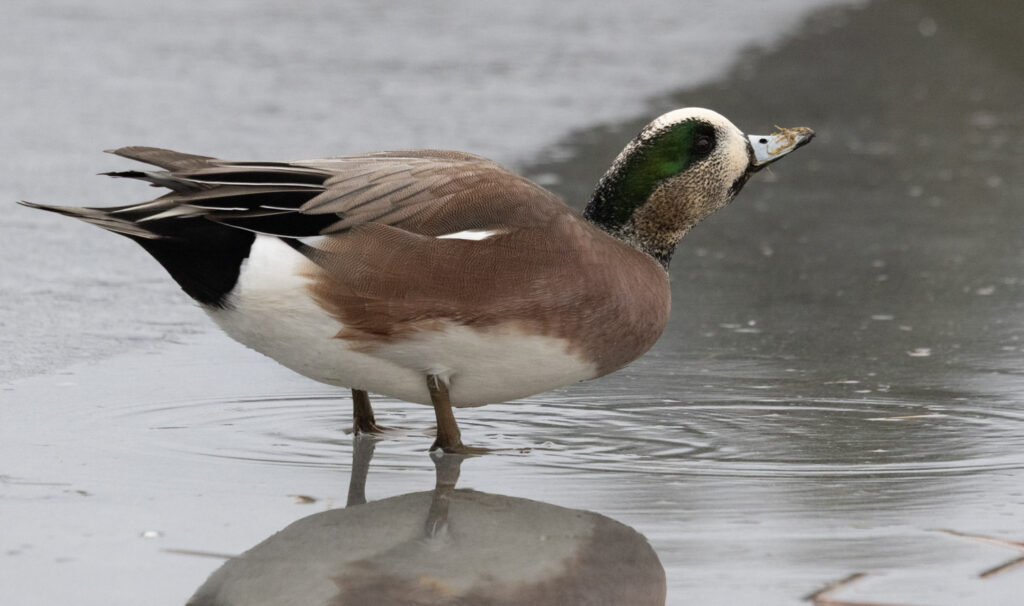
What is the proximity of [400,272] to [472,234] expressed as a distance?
21 cm

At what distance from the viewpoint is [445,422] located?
3906 mm

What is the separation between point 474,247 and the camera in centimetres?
383

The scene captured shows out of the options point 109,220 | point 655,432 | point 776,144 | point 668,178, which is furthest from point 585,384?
point 109,220

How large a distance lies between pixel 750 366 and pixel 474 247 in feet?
4.63

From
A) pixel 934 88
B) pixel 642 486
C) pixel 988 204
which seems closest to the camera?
pixel 642 486

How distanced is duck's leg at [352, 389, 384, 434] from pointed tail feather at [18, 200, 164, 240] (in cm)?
69

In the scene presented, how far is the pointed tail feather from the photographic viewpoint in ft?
12.2

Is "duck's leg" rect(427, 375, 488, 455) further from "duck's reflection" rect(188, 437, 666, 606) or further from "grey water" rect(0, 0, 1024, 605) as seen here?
"duck's reflection" rect(188, 437, 666, 606)

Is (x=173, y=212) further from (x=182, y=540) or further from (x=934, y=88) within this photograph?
(x=934, y=88)

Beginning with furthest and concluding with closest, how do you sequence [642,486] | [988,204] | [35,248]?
[988,204] < [35,248] < [642,486]

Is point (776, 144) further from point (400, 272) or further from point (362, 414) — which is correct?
point (362, 414)

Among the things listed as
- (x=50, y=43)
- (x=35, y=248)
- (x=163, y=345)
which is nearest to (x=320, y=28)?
(x=50, y=43)

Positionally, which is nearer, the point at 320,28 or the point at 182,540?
the point at 182,540

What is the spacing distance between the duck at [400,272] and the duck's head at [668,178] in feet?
0.64
